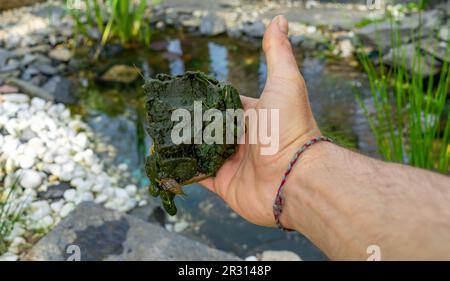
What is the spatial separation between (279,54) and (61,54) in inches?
149

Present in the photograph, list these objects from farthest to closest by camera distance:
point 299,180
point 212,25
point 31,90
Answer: point 212,25 → point 31,90 → point 299,180

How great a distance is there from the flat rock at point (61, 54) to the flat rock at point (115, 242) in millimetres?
2892

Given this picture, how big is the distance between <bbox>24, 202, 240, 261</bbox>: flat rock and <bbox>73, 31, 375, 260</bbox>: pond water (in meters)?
0.50

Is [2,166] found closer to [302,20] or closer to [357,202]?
[357,202]

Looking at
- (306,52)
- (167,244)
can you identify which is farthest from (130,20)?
(167,244)

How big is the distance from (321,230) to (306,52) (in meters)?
4.09

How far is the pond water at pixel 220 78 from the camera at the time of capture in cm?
300

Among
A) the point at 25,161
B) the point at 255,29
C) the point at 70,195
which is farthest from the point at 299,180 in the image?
the point at 255,29

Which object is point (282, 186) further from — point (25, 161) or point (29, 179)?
point (25, 161)

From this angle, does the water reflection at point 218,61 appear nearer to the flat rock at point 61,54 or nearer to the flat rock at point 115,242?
the flat rock at point 61,54

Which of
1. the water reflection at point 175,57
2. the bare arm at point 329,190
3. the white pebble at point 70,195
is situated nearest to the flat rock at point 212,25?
the water reflection at point 175,57

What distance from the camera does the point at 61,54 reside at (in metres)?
5.10

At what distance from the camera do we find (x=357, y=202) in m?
1.38

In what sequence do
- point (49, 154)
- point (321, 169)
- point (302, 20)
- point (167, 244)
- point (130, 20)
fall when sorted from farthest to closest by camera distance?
point (302, 20) → point (130, 20) → point (49, 154) → point (167, 244) → point (321, 169)
